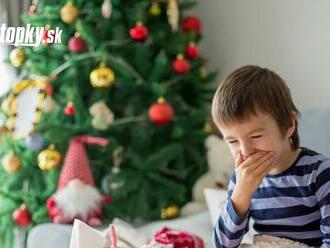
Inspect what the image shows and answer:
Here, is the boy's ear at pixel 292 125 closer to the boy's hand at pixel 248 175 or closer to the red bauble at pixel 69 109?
the boy's hand at pixel 248 175

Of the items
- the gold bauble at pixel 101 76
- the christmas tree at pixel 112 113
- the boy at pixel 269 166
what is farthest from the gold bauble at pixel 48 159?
the boy at pixel 269 166

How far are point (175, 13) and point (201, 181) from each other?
0.72 m

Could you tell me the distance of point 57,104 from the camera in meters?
2.02

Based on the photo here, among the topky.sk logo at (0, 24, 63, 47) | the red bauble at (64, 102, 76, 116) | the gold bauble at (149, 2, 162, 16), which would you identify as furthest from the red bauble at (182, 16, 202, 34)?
the topky.sk logo at (0, 24, 63, 47)

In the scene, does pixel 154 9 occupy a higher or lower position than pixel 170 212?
higher

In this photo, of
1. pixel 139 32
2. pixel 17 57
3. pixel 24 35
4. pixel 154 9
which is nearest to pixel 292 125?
pixel 24 35

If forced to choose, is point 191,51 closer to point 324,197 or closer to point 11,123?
point 11,123

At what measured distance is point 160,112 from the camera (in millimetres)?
2062

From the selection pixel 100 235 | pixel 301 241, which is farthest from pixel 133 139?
pixel 301 241

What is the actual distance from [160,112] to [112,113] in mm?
191

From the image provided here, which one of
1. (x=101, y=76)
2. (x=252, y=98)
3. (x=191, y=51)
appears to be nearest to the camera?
(x=252, y=98)

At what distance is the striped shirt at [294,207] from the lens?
1.13m

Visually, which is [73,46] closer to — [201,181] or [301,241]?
[201,181]

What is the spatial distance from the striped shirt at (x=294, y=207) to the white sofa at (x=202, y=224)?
0.48 metres
